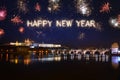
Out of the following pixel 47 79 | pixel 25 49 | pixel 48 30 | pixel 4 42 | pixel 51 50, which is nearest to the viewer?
pixel 47 79

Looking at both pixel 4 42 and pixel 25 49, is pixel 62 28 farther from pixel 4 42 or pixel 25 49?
pixel 25 49

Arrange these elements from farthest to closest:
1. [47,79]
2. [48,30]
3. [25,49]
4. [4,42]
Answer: [48,30] < [4,42] < [25,49] < [47,79]

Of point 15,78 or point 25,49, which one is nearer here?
point 15,78

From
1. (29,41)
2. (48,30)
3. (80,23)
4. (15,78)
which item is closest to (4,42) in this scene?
(29,41)

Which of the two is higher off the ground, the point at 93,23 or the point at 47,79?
the point at 93,23

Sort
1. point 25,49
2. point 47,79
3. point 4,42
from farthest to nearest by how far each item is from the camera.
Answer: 1. point 4,42
2. point 25,49
3. point 47,79

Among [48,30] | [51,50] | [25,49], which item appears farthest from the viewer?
[48,30]

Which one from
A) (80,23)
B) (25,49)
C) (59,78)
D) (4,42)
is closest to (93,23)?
(80,23)

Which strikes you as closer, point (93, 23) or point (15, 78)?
point (15, 78)

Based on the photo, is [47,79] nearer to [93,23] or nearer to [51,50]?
[51,50]

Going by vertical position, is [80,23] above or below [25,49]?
above
